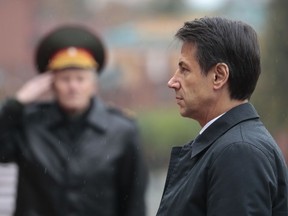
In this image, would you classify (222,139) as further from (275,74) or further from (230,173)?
(275,74)

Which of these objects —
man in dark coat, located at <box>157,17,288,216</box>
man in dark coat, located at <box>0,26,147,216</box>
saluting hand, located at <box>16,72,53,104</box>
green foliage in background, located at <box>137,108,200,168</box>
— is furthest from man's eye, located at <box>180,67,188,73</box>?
green foliage in background, located at <box>137,108,200,168</box>

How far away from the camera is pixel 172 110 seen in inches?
811

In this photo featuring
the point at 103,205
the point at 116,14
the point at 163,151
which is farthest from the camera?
the point at 116,14

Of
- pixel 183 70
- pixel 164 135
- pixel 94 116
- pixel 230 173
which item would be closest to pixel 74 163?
pixel 94 116

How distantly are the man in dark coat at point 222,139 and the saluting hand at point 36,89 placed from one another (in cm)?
228

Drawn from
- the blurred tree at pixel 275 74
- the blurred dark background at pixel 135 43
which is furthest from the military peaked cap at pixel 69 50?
the blurred dark background at pixel 135 43

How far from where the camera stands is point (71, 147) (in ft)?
16.3

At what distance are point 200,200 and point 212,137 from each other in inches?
7.9

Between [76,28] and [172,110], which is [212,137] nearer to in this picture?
[76,28]

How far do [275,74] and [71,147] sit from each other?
8.16 metres

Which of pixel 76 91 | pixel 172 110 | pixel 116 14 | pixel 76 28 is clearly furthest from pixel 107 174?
pixel 116 14

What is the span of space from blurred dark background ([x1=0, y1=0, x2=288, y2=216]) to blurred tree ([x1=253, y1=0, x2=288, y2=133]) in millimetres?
2791

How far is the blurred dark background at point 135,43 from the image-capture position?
1819 centimetres

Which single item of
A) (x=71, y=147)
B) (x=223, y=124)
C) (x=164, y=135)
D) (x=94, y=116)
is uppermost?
(x=223, y=124)
